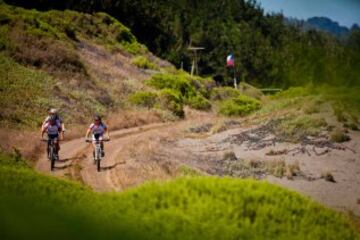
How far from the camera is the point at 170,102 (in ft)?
129

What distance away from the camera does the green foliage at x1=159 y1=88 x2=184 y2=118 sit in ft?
127

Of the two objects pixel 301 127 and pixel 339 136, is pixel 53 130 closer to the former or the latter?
pixel 339 136

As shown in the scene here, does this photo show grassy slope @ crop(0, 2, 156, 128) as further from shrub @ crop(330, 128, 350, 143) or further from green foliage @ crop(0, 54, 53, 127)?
shrub @ crop(330, 128, 350, 143)

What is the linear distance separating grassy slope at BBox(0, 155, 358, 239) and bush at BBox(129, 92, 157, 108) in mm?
29194

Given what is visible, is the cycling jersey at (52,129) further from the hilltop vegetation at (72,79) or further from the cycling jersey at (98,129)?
the hilltop vegetation at (72,79)

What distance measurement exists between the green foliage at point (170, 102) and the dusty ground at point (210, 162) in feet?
35.5

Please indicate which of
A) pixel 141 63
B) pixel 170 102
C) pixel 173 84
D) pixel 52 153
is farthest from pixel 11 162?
pixel 141 63

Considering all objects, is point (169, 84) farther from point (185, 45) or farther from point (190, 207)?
point (185, 45)

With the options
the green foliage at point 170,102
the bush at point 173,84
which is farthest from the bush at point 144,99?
the bush at point 173,84

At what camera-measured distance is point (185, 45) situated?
320ft

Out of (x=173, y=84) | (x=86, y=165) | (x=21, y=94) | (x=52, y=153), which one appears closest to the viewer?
(x=52, y=153)

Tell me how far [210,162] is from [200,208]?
15005 millimetres

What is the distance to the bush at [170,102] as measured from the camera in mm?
38872

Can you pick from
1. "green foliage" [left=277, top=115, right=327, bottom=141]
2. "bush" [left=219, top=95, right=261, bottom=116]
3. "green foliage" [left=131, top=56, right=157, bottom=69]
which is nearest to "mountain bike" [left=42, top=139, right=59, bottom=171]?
"green foliage" [left=277, top=115, right=327, bottom=141]
